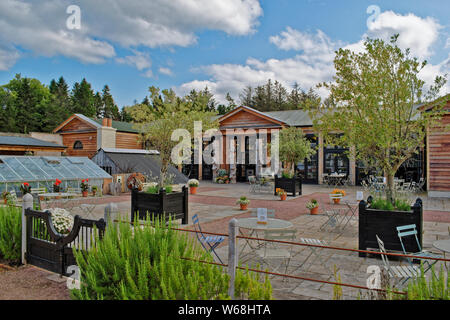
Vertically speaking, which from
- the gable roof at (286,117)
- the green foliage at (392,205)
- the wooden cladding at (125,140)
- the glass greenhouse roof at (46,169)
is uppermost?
the gable roof at (286,117)

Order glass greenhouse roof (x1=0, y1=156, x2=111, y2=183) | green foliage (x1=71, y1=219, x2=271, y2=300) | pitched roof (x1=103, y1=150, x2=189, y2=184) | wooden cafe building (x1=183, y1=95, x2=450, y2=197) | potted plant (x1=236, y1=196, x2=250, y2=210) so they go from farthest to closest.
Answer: pitched roof (x1=103, y1=150, x2=189, y2=184), wooden cafe building (x1=183, y1=95, x2=450, y2=197), glass greenhouse roof (x1=0, y1=156, x2=111, y2=183), potted plant (x1=236, y1=196, x2=250, y2=210), green foliage (x1=71, y1=219, x2=271, y2=300)

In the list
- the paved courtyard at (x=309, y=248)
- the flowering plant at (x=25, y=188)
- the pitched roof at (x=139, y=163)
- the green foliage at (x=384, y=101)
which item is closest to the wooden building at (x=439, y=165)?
the paved courtyard at (x=309, y=248)

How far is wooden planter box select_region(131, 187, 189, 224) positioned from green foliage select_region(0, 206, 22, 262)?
298 centimetres

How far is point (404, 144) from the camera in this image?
21.9 ft

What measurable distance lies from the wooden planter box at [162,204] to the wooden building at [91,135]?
1856cm

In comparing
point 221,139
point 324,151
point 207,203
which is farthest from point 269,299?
point 221,139

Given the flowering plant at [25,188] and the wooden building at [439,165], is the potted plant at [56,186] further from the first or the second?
the wooden building at [439,165]

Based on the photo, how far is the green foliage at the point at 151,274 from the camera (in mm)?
3387

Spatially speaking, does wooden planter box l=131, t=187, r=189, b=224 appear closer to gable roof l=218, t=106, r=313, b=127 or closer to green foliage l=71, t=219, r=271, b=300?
green foliage l=71, t=219, r=271, b=300

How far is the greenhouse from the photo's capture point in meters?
13.2

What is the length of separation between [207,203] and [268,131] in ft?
42.1

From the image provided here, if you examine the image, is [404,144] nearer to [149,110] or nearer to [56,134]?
[149,110]

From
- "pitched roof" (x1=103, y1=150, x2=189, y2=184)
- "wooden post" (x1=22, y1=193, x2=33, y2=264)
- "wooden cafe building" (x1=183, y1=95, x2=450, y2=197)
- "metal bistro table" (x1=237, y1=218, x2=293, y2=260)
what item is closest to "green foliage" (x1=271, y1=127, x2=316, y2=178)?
"wooden cafe building" (x1=183, y1=95, x2=450, y2=197)

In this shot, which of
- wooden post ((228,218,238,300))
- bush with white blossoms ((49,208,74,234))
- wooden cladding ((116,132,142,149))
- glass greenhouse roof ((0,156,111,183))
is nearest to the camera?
wooden post ((228,218,238,300))
